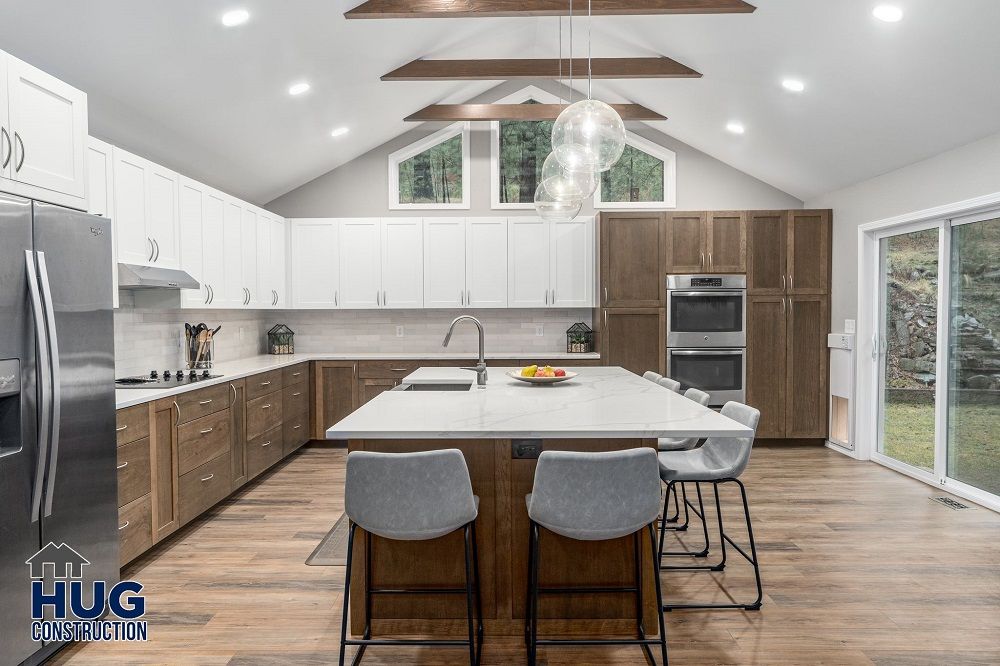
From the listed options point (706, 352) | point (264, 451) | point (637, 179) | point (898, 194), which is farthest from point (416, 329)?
point (898, 194)

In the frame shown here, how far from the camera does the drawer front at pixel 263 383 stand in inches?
176

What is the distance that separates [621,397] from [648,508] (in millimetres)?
940

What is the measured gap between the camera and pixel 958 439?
434 cm

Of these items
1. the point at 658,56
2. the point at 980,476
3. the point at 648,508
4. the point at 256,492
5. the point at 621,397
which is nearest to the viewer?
the point at 648,508

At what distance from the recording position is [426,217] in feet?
20.6

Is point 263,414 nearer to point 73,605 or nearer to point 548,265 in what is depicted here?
point 73,605

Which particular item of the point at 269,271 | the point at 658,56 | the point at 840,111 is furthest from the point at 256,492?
the point at 840,111

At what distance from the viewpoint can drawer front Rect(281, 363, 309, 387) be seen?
5.22 metres

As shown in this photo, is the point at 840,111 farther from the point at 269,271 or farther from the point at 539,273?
the point at 269,271

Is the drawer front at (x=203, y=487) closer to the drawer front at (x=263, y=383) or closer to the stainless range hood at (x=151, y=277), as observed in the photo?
the drawer front at (x=263, y=383)

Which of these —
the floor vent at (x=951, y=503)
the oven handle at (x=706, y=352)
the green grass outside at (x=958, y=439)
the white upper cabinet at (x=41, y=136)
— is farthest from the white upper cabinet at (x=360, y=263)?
the floor vent at (x=951, y=503)

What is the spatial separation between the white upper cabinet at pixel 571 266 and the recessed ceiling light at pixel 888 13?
126 inches

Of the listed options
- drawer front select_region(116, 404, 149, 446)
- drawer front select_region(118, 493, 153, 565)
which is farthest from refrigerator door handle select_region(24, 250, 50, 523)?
drawer front select_region(118, 493, 153, 565)

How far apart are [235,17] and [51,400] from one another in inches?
90.1
